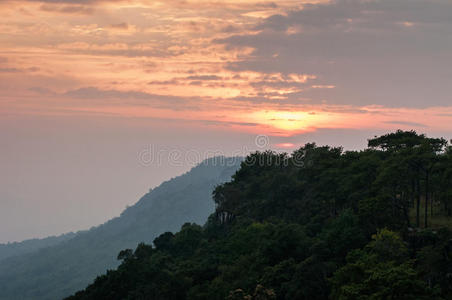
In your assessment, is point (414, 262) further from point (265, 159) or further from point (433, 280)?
point (265, 159)

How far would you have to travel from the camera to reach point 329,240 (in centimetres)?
6009

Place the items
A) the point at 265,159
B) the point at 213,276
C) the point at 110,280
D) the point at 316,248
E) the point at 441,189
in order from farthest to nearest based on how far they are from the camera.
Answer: the point at 265,159, the point at 110,280, the point at 213,276, the point at 441,189, the point at 316,248

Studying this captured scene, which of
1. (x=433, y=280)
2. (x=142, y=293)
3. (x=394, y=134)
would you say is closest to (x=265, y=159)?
(x=394, y=134)

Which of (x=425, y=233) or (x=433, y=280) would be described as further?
(x=425, y=233)

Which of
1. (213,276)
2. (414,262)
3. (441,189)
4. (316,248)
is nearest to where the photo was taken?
(414,262)

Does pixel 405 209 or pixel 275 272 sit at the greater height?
pixel 405 209

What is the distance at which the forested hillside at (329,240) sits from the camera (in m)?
49.1

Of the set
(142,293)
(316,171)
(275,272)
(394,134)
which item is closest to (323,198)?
(316,171)

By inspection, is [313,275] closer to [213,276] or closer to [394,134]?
[213,276]

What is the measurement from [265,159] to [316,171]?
24.1m

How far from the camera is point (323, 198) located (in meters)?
76.6

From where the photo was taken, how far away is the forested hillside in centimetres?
4906

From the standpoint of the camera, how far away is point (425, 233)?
5512 centimetres

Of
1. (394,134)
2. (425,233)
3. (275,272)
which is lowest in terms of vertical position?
(275,272)
